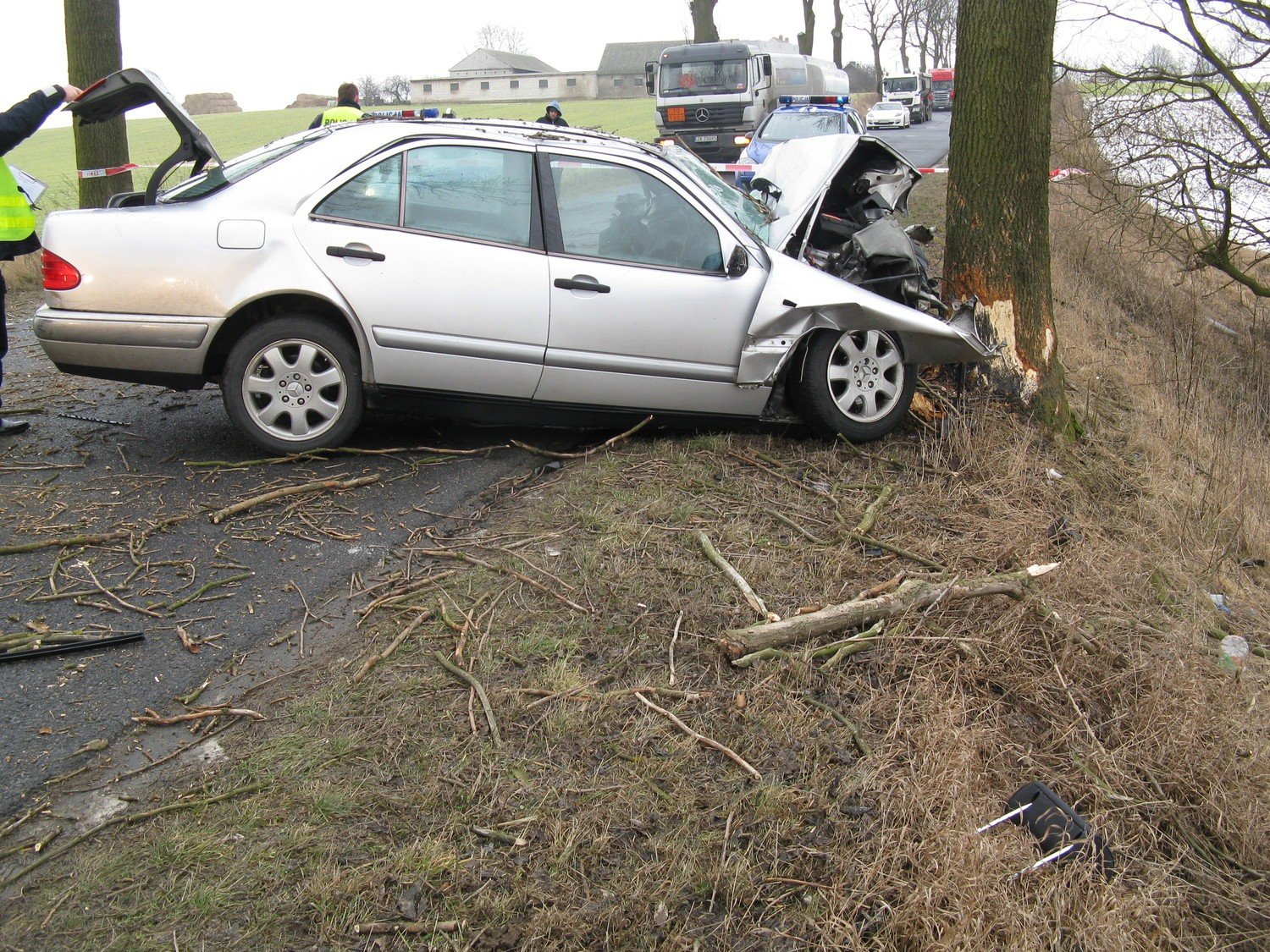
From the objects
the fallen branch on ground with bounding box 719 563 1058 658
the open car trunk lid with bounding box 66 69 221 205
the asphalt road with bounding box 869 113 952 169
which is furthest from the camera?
the asphalt road with bounding box 869 113 952 169

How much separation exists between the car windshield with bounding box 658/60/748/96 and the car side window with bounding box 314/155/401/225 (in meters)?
20.8

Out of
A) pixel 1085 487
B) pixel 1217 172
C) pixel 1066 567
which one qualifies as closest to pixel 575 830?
pixel 1066 567

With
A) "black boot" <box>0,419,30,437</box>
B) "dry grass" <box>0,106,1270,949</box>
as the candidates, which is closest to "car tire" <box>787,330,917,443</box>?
"dry grass" <box>0,106,1270,949</box>

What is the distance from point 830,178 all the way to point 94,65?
735 cm

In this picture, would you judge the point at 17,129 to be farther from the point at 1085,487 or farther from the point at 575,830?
the point at 1085,487

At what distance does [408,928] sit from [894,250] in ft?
16.6

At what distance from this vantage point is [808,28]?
1874 inches

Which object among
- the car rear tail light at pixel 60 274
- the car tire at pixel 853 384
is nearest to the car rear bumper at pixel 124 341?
the car rear tail light at pixel 60 274

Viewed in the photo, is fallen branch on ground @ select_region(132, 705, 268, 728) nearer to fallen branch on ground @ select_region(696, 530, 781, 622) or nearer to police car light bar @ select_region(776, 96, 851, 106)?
fallen branch on ground @ select_region(696, 530, 781, 622)

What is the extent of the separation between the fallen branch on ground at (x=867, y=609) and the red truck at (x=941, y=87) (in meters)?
61.7

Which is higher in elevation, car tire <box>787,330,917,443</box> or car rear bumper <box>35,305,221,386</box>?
car rear bumper <box>35,305,221,386</box>

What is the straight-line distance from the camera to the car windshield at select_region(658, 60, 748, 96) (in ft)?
80.1

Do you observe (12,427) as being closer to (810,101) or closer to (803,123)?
(803,123)

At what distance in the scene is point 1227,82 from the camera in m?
12.3
